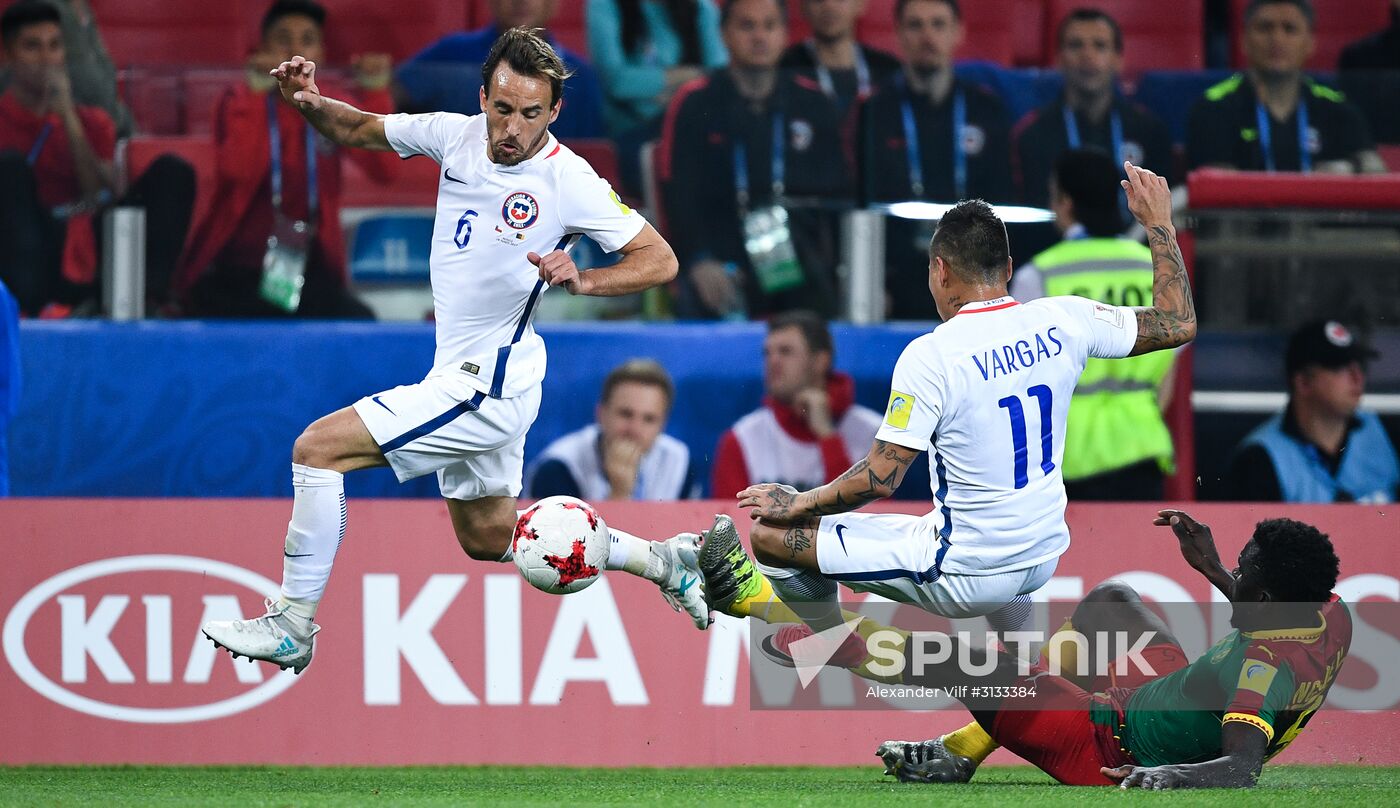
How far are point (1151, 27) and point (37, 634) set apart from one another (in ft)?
23.7

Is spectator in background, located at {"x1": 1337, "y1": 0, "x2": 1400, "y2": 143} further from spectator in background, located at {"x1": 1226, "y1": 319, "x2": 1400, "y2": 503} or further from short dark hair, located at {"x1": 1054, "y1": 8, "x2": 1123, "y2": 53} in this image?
short dark hair, located at {"x1": 1054, "y1": 8, "x2": 1123, "y2": 53}

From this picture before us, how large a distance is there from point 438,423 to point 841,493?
1336 mm

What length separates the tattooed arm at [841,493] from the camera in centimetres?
527

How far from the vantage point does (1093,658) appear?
620cm

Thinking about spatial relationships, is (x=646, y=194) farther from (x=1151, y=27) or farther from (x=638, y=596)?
(x=1151, y=27)

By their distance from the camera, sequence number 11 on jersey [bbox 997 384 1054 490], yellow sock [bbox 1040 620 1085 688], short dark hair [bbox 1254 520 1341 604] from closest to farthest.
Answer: number 11 on jersey [bbox 997 384 1054 490] → short dark hair [bbox 1254 520 1341 604] → yellow sock [bbox 1040 620 1085 688]

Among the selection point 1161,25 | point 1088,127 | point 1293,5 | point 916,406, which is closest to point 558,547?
point 916,406

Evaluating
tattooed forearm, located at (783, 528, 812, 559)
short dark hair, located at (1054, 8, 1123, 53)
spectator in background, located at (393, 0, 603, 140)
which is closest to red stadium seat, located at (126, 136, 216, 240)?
spectator in background, located at (393, 0, 603, 140)

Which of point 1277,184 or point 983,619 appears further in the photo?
point 1277,184

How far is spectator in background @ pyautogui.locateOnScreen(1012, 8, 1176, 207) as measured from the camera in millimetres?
7953

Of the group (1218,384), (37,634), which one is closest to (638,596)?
(37,634)

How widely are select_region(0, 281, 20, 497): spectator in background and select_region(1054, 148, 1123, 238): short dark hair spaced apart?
4275 mm

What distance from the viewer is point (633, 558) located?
6.11 m

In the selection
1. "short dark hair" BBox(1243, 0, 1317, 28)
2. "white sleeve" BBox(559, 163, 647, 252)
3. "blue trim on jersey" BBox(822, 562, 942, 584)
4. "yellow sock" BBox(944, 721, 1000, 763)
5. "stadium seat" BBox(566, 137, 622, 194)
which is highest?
"short dark hair" BBox(1243, 0, 1317, 28)
